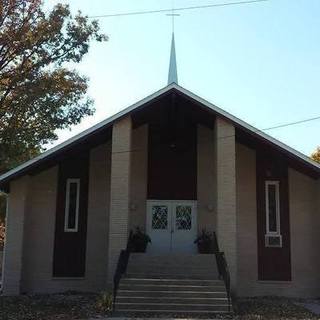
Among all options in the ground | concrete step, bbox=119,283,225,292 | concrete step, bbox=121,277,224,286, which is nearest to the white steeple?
the ground

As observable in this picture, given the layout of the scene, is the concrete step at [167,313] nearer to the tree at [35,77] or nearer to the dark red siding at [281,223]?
the dark red siding at [281,223]

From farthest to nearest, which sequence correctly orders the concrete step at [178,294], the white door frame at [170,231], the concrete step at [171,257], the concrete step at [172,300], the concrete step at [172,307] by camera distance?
the white door frame at [170,231]
the concrete step at [171,257]
the concrete step at [178,294]
the concrete step at [172,300]
the concrete step at [172,307]

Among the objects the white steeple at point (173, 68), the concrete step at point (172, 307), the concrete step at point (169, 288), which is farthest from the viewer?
the white steeple at point (173, 68)

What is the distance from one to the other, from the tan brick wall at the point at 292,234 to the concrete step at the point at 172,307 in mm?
4769

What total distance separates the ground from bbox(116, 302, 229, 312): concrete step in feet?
1.71

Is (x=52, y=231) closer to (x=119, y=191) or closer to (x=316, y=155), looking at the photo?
(x=119, y=191)

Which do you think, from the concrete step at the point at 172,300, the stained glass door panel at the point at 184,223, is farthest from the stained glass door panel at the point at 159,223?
the concrete step at the point at 172,300

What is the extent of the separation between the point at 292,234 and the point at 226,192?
3620 mm

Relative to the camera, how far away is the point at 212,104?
20.2 meters

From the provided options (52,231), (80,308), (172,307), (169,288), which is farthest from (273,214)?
(80,308)

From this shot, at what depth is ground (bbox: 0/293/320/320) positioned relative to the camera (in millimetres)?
15758

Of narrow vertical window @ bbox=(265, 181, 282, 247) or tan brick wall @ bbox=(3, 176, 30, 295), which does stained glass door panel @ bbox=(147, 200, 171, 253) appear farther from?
tan brick wall @ bbox=(3, 176, 30, 295)

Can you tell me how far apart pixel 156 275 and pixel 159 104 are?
602 centimetres

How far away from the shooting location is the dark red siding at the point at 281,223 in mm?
21781
